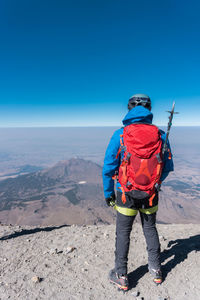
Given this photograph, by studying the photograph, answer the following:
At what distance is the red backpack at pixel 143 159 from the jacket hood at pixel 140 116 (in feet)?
0.68

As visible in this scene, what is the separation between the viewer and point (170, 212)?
108250 mm

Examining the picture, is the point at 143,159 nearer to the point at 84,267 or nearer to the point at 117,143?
the point at 117,143

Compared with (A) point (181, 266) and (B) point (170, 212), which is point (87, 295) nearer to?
(A) point (181, 266)

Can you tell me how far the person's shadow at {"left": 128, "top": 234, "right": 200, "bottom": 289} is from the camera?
3559 millimetres

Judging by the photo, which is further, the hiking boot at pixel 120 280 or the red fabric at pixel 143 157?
the hiking boot at pixel 120 280

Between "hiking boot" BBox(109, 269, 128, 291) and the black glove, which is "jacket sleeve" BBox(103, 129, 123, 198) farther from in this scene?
"hiking boot" BBox(109, 269, 128, 291)

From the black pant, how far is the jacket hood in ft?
5.96

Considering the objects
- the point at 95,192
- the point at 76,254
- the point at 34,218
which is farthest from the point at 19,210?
the point at 76,254

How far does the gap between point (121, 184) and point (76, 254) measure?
2.99m

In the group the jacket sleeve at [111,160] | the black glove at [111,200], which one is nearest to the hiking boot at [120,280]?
the black glove at [111,200]

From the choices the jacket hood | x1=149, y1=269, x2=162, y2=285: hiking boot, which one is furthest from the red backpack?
x1=149, y1=269, x2=162, y2=285: hiking boot

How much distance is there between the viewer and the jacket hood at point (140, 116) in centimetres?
296


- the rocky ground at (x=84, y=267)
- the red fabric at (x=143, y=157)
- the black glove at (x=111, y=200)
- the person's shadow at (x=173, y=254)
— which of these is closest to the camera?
the red fabric at (x=143, y=157)

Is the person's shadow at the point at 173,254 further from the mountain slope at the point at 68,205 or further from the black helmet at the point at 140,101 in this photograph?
the mountain slope at the point at 68,205
